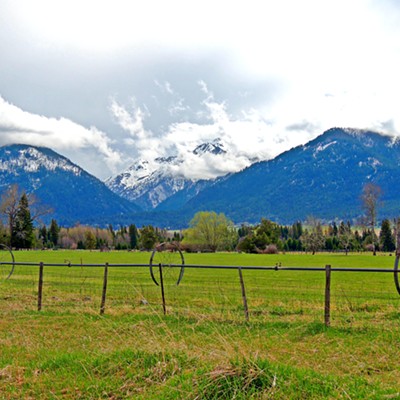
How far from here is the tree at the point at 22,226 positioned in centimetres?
9488

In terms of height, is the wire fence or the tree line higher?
the tree line

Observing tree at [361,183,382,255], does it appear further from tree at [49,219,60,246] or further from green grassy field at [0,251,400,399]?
tree at [49,219,60,246]

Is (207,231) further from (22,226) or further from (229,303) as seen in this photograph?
(229,303)

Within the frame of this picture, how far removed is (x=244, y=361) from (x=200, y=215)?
10881 cm

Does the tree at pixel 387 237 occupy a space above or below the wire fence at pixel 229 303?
above

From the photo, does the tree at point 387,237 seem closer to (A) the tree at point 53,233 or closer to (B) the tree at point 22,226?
(B) the tree at point 22,226

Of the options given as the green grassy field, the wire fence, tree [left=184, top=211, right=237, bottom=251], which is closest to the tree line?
tree [left=184, top=211, right=237, bottom=251]

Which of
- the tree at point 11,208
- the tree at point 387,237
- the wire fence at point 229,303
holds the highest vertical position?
the tree at point 11,208

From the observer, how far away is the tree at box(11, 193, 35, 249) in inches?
3735

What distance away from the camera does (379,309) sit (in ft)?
52.4

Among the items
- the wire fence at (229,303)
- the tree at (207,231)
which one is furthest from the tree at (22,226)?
the wire fence at (229,303)

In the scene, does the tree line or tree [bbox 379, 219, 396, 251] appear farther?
tree [bbox 379, 219, 396, 251]

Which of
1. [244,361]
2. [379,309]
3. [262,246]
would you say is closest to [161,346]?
[244,361]

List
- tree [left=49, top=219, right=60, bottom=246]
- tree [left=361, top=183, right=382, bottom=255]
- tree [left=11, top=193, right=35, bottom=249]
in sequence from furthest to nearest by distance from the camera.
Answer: tree [left=49, top=219, right=60, bottom=246] < tree [left=11, top=193, right=35, bottom=249] < tree [left=361, top=183, right=382, bottom=255]
